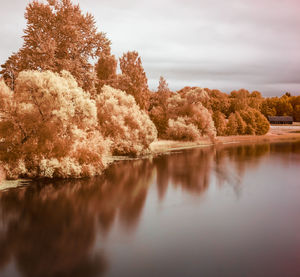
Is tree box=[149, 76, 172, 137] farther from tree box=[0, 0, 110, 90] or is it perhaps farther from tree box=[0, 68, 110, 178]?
tree box=[0, 68, 110, 178]

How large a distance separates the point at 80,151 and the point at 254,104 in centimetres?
11687

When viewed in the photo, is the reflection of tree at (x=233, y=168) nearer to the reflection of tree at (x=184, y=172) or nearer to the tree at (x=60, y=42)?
the reflection of tree at (x=184, y=172)

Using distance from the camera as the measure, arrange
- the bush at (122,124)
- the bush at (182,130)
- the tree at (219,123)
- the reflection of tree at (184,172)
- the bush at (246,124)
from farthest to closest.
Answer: the bush at (246,124)
the tree at (219,123)
the bush at (182,130)
the bush at (122,124)
the reflection of tree at (184,172)

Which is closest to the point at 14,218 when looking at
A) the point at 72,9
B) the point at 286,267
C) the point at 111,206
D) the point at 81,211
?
the point at 81,211

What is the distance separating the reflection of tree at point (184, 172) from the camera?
24.6 metres

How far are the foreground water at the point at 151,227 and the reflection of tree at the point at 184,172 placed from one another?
0.22m

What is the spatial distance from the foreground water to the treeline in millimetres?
2393

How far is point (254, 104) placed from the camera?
130 metres

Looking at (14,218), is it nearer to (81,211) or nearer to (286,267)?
(81,211)

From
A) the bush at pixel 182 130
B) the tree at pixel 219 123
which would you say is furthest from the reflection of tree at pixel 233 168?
the tree at pixel 219 123

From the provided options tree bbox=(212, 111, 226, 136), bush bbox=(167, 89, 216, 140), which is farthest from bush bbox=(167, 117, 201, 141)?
tree bbox=(212, 111, 226, 136)

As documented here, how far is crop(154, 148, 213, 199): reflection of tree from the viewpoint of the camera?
24609 millimetres

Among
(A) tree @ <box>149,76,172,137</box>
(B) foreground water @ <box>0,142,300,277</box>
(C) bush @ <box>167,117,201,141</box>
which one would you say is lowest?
(B) foreground water @ <box>0,142,300,277</box>

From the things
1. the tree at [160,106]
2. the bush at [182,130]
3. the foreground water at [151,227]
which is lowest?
the foreground water at [151,227]
